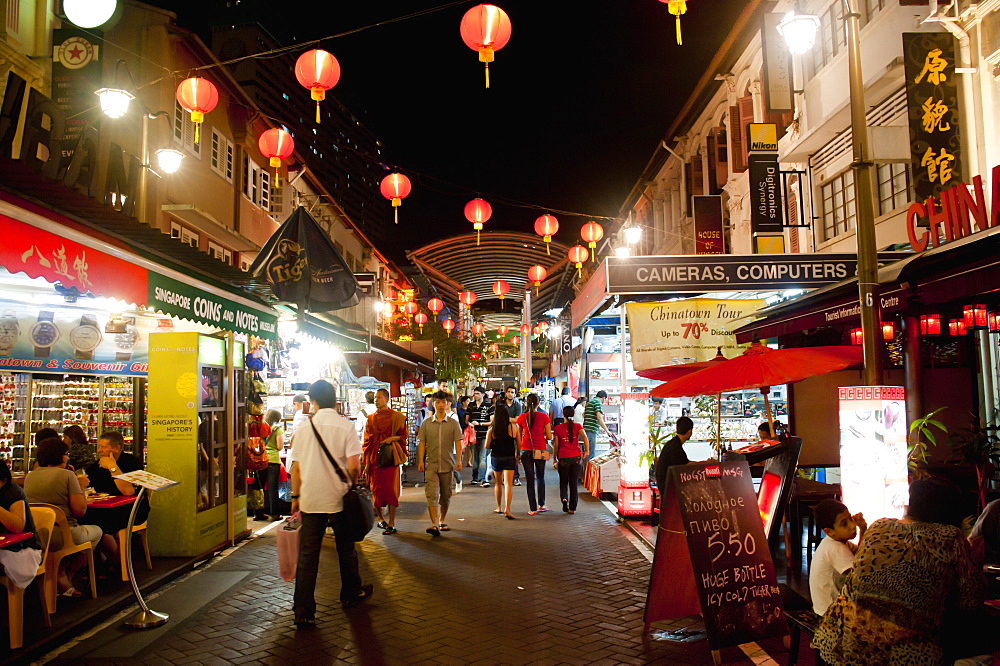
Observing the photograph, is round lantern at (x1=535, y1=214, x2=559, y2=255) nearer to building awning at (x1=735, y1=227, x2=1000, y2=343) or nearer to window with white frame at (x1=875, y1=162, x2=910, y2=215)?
window with white frame at (x1=875, y1=162, x2=910, y2=215)

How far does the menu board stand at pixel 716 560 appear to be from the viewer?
547cm

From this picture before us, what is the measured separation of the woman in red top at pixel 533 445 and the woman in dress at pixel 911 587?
29.7 feet

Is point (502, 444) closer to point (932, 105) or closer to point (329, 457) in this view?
point (329, 457)

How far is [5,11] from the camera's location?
11930 mm

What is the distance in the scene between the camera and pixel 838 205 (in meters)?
15.6

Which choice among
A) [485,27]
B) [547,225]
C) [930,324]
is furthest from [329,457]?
[547,225]

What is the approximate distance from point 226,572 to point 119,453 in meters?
1.94

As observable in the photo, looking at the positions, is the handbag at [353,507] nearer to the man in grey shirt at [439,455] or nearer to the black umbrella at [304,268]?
the black umbrella at [304,268]

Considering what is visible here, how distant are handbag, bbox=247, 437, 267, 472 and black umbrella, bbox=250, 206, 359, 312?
2895 millimetres

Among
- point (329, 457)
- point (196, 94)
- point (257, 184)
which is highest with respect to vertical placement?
point (257, 184)

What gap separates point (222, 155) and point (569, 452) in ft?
39.9

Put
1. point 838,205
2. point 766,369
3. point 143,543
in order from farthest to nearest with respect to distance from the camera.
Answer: point 838,205, point 143,543, point 766,369

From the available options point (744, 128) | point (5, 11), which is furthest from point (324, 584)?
point (744, 128)

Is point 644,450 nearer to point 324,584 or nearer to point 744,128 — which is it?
point 324,584
